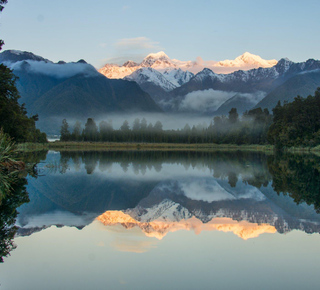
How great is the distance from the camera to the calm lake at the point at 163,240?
872 centimetres

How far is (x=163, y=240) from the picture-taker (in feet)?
39.9

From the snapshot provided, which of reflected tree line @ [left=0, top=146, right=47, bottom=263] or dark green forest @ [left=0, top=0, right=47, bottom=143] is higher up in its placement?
dark green forest @ [left=0, top=0, right=47, bottom=143]

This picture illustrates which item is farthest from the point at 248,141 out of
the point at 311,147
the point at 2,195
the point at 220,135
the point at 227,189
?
the point at 2,195

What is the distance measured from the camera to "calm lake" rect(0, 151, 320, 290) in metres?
8.72

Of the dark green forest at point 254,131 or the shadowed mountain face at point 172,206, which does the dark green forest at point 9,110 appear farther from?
the dark green forest at point 254,131

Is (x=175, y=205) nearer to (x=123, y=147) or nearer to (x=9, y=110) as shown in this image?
(x=9, y=110)

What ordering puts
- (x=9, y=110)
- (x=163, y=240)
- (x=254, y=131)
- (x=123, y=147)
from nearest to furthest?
1. (x=163, y=240)
2. (x=9, y=110)
3. (x=254, y=131)
4. (x=123, y=147)

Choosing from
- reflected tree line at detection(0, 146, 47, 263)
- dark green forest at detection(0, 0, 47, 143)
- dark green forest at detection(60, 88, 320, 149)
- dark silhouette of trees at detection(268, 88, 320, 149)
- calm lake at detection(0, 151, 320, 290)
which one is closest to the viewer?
calm lake at detection(0, 151, 320, 290)

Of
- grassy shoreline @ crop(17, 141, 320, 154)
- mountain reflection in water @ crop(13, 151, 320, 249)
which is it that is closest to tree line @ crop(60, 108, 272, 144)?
grassy shoreline @ crop(17, 141, 320, 154)

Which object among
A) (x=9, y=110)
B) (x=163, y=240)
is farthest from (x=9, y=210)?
(x=9, y=110)

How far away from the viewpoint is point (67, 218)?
16016 millimetres

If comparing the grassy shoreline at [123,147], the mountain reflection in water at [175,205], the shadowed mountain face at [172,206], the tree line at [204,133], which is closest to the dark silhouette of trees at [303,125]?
the grassy shoreline at [123,147]

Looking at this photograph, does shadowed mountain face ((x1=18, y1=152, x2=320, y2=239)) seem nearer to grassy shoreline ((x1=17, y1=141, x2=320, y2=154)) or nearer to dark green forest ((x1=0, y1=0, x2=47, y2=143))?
dark green forest ((x1=0, y1=0, x2=47, y2=143))

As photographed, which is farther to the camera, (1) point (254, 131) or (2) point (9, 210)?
(1) point (254, 131)
